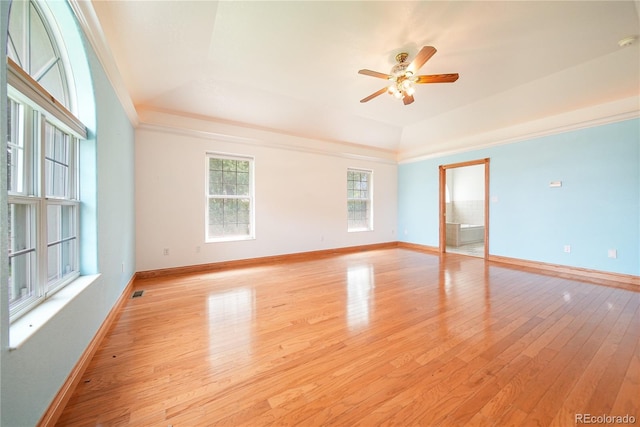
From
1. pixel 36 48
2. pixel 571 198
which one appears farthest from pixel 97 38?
pixel 571 198

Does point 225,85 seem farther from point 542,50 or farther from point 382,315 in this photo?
point 542,50

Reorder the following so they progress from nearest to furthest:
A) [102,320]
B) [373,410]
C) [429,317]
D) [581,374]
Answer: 1. [373,410]
2. [581,374]
3. [102,320]
4. [429,317]

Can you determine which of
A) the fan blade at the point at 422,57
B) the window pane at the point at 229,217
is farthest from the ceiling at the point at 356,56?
the window pane at the point at 229,217

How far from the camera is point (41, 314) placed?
1.19 meters

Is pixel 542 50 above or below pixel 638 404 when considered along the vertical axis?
above

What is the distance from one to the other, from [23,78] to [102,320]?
183cm

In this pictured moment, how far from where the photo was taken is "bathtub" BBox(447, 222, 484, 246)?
634cm

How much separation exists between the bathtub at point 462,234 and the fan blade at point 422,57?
16.7 feet

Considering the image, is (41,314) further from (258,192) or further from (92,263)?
(258,192)

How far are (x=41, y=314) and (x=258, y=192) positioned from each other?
3.45 meters

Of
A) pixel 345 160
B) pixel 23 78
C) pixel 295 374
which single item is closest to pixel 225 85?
pixel 23 78

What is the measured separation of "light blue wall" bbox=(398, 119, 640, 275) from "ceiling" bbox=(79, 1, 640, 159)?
1.56 feet

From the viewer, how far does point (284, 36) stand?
8.13 ft

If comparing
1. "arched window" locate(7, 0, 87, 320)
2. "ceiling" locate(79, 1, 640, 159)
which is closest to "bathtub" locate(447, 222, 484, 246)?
"ceiling" locate(79, 1, 640, 159)
